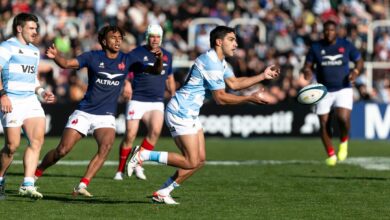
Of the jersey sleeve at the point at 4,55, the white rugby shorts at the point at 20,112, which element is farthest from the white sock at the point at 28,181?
the jersey sleeve at the point at 4,55

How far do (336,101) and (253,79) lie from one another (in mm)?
7244

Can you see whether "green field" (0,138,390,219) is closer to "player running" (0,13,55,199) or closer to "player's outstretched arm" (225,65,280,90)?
"player running" (0,13,55,199)

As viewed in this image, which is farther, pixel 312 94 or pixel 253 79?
pixel 312 94

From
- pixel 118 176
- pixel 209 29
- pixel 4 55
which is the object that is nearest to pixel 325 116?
pixel 118 176

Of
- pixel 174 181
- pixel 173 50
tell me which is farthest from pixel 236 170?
pixel 173 50

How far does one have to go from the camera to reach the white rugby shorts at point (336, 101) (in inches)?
773

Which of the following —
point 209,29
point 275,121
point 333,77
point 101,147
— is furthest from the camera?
point 209,29

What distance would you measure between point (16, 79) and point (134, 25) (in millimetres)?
17811

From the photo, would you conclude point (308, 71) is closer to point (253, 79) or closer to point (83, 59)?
point (83, 59)

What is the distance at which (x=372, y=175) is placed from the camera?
17.6m

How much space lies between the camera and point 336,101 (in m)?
19.7

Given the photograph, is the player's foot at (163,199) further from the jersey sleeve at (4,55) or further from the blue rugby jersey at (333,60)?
the blue rugby jersey at (333,60)

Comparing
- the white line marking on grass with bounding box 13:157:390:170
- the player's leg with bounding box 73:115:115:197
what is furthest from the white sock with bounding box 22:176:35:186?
the white line marking on grass with bounding box 13:157:390:170

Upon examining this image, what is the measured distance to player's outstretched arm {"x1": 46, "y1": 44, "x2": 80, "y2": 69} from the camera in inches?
520
